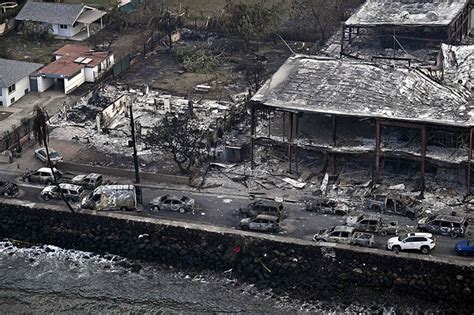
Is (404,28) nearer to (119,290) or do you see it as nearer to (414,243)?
(414,243)

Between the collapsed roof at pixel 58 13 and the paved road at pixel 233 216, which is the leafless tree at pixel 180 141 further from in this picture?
the collapsed roof at pixel 58 13

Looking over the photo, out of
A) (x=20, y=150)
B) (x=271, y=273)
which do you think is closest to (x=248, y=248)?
(x=271, y=273)

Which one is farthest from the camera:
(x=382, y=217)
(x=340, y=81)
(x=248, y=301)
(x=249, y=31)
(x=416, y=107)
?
(x=249, y=31)

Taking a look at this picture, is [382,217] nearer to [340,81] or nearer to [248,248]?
[248,248]

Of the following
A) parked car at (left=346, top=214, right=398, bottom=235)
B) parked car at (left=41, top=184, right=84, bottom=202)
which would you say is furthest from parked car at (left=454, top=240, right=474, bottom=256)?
parked car at (left=41, top=184, right=84, bottom=202)

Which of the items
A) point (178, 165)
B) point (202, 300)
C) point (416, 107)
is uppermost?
point (416, 107)

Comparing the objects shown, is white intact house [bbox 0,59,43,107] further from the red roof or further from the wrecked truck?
the wrecked truck
